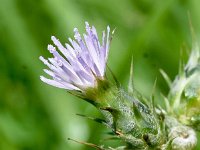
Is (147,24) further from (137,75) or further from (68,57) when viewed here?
(68,57)

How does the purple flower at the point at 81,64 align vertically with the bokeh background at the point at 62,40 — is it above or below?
below

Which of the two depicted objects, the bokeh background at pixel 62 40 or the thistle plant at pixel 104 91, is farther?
the bokeh background at pixel 62 40

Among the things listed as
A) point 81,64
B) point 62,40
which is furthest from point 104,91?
point 62,40

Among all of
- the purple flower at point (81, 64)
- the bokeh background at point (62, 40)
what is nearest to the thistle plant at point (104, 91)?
the purple flower at point (81, 64)

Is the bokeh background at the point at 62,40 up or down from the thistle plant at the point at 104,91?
up

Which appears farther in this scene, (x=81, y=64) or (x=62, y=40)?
(x=62, y=40)

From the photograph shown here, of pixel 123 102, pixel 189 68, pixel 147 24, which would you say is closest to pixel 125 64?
pixel 147 24

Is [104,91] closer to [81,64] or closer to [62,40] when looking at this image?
[81,64]

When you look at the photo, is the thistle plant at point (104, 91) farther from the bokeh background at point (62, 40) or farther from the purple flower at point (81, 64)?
the bokeh background at point (62, 40)

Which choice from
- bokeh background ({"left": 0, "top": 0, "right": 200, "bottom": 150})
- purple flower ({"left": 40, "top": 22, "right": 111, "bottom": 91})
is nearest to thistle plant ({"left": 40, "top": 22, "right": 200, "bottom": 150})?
purple flower ({"left": 40, "top": 22, "right": 111, "bottom": 91})

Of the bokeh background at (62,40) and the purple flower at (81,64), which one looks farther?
the bokeh background at (62,40)
